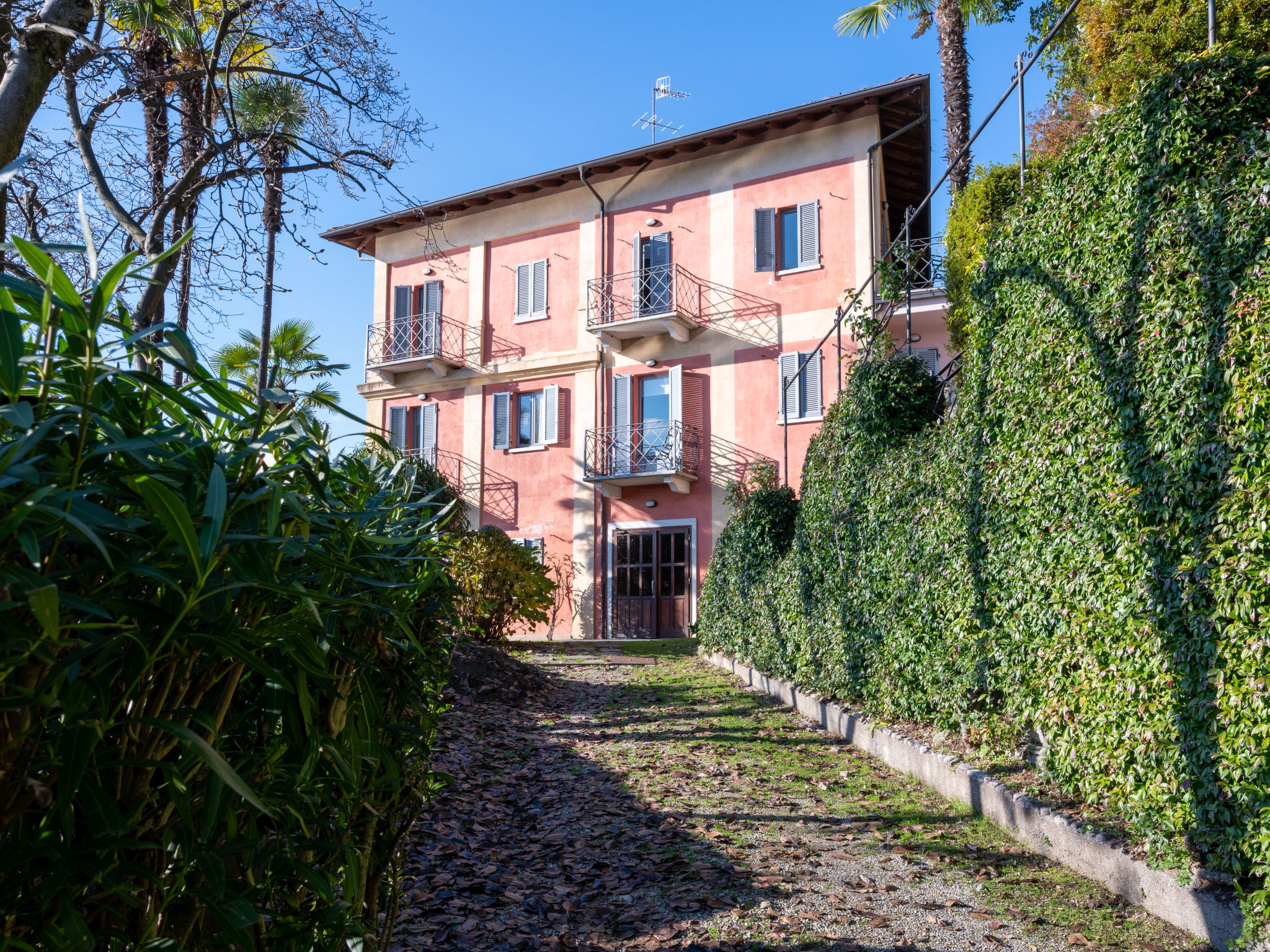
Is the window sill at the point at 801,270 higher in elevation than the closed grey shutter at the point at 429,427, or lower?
higher

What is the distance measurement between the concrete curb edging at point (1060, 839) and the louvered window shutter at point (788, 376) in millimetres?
10643

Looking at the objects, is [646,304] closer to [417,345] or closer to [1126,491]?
[417,345]

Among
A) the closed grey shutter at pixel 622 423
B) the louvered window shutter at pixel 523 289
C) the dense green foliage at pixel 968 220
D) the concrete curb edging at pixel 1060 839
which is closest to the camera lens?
the concrete curb edging at pixel 1060 839

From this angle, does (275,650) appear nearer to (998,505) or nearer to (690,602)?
(998,505)

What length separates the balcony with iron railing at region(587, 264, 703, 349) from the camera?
1841 centimetres

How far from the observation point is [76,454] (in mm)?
967

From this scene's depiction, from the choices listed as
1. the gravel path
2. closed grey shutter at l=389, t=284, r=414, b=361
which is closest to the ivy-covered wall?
the gravel path

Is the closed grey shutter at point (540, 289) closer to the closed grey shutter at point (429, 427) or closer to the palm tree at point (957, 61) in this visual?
the closed grey shutter at point (429, 427)

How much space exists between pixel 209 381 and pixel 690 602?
55.7 feet

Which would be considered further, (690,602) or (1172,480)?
(690,602)

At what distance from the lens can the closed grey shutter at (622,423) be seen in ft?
61.5

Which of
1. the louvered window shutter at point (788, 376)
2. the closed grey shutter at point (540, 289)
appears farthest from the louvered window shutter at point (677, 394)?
the closed grey shutter at point (540, 289)

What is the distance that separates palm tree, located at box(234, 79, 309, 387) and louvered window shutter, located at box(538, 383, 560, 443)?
10384 mm

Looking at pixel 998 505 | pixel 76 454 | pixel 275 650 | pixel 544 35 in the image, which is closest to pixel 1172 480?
pixel 998 505
